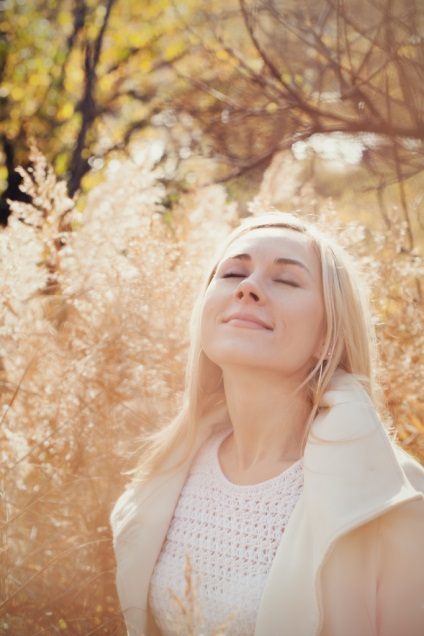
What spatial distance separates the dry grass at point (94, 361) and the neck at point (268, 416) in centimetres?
46

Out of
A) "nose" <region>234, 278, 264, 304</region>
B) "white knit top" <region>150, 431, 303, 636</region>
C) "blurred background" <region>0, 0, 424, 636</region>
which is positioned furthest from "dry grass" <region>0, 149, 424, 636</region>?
"nose" <region>234, 278, 264, 304</region>

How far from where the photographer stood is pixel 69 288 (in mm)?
2467

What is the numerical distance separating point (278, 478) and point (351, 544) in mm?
297

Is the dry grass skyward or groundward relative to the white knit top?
skyward

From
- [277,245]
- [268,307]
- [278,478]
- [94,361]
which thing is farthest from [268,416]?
[94,361]

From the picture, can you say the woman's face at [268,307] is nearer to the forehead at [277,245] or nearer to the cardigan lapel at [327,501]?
the forehead at [277,245]

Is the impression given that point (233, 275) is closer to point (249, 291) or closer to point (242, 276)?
point (242, 276)

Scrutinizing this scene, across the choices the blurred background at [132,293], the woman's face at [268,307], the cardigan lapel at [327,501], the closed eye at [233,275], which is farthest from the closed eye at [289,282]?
the blurred background at [132,293]

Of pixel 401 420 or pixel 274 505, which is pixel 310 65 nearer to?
pixel 401 420

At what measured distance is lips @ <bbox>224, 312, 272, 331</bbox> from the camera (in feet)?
5.92

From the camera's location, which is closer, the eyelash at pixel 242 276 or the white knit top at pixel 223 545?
the white knit top at pixel 223 545

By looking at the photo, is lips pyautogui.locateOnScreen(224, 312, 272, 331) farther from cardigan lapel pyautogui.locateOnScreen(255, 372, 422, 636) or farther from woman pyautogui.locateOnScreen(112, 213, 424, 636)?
cardigan lapel pyautogui.locateOnScreen(255, 372, 422, 636)

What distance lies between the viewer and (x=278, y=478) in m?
1.81

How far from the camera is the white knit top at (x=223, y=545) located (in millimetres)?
1702
